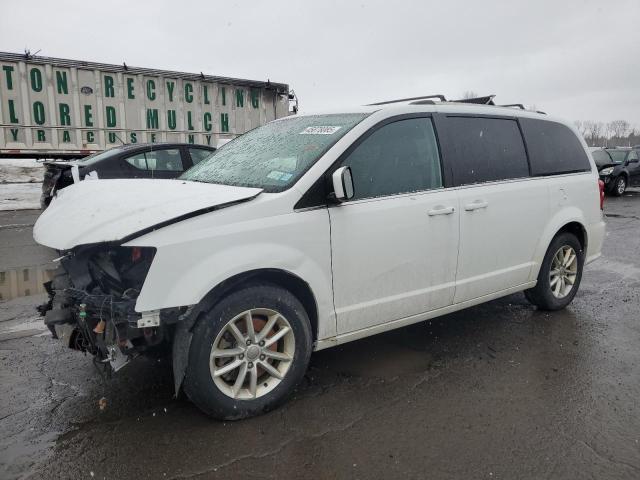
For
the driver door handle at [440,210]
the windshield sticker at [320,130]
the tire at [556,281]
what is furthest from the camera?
the tire at [556,281]

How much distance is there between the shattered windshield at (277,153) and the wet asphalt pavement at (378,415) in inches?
49.6

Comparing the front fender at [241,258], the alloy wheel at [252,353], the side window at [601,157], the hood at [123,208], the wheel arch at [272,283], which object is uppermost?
the side window at [601,157]

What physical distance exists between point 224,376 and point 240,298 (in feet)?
1.61

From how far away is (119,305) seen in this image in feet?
A: 8.30

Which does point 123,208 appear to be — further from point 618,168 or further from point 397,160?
point 618,168

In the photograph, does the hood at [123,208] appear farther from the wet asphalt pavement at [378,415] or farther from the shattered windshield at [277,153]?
the wet asphalt pavement at [378,415]

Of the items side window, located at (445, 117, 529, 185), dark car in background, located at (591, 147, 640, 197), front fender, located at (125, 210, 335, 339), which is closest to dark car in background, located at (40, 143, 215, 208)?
side window, located at (445, 117, 529, 185)

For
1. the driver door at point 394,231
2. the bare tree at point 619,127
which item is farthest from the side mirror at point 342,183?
the bare tree at point 619,127

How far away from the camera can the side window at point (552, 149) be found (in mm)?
4422

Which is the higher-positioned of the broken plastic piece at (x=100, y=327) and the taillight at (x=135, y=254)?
the taillight at (x=135, y=254)

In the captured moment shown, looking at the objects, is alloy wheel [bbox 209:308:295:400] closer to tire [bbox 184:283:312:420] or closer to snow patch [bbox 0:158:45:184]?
tire [bbox 184:283:312:420]

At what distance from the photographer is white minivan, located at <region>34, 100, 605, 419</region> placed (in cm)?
264

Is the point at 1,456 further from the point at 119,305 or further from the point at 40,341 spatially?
the point at 40,341

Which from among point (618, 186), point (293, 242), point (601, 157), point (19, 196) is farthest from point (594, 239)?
point (19, 196)
